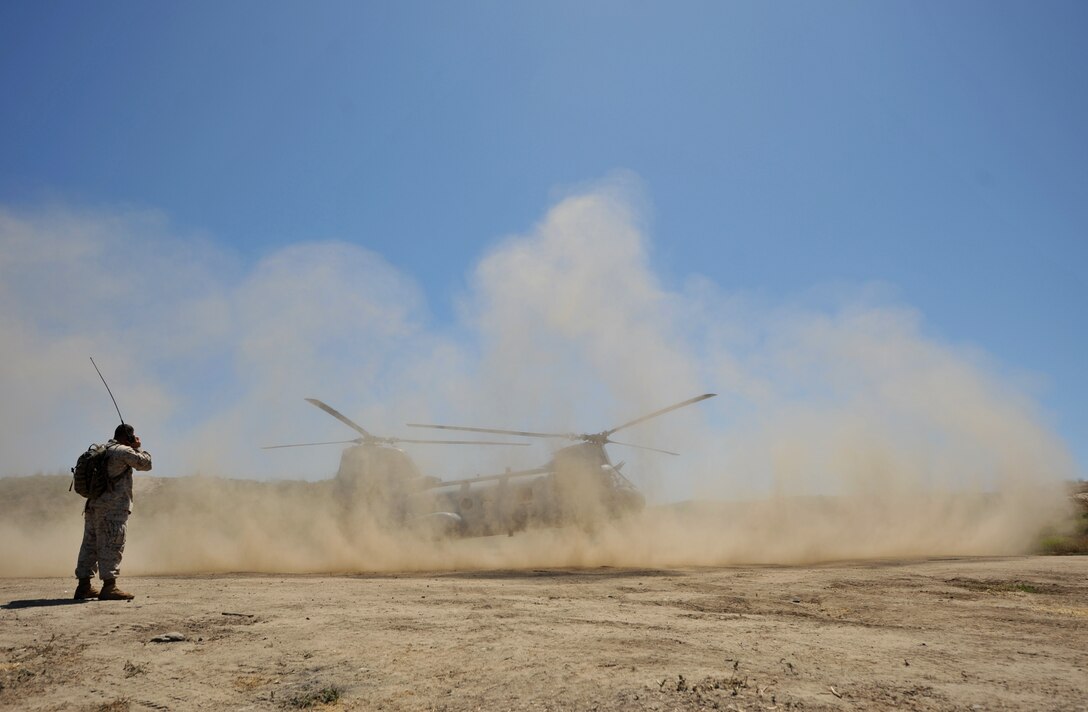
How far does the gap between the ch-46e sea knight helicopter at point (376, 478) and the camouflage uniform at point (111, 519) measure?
13810 mm

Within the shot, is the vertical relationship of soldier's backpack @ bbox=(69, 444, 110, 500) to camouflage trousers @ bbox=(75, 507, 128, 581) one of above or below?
above

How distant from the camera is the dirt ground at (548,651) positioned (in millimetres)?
4145

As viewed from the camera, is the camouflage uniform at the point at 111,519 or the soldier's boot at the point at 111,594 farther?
the camouflage uniform at the point at 111,519

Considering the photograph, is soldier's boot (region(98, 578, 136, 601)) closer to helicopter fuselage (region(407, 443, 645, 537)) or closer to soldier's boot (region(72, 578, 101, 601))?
soldier's boot (region(72, 578, 101, 601))

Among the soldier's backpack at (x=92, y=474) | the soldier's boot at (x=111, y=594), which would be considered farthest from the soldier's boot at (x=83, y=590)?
the soldier's backpack at (x=92, y=474)

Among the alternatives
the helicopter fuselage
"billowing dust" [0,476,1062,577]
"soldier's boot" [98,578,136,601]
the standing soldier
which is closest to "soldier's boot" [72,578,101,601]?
the standing soldier

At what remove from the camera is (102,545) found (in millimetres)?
8461

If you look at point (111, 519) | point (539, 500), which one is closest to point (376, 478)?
point (539, 500)

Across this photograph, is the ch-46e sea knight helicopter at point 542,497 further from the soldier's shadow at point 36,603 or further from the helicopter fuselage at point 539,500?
the soldier's shadow at point 36,603

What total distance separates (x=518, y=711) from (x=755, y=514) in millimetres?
21183

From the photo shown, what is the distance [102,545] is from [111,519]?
0.33 m

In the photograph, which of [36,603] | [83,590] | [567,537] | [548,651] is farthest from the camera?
[567,537]

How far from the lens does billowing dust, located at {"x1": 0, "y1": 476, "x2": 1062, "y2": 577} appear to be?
58.1 feet

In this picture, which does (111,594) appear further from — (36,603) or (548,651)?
(548,651)
